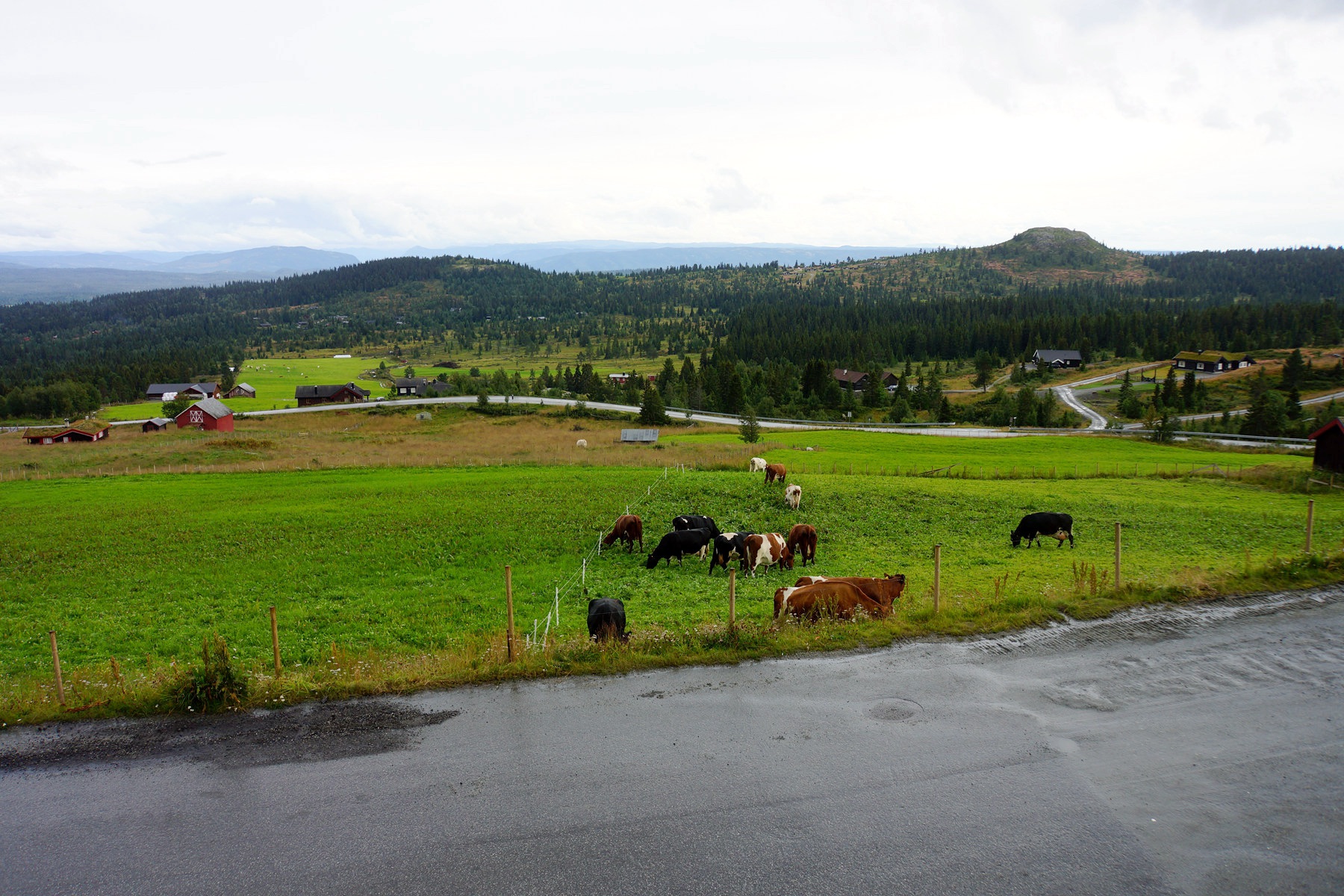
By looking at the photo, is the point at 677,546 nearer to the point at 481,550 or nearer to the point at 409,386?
the point at 481,550

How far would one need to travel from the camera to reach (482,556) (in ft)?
86.2

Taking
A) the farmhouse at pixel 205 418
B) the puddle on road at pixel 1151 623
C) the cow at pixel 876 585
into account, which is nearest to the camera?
the puddle on road at pixel 1151 623

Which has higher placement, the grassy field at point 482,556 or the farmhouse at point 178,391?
the farmhouse at point 178,391

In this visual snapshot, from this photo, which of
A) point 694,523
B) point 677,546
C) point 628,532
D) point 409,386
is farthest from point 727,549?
point 409,386

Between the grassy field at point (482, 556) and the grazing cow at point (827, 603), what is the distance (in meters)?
0.67

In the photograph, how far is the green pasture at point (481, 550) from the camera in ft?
61.0

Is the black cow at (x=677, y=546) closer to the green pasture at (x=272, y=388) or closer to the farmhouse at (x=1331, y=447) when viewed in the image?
the farmhouse at (x=1331, y=447)

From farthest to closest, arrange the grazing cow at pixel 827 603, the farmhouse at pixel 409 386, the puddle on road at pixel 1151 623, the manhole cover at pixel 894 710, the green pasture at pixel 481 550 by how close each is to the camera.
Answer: the farmhouse at pixel 409 386 < the green pasture at pixel 481 550 < the grazing cow at pixel 827 603 < the puddle on road at pixel 1151 623 < the manhole cover at pixel 894 710

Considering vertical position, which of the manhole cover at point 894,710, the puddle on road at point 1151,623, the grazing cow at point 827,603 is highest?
the grazing cow at point 827,603

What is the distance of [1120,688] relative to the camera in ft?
44.9

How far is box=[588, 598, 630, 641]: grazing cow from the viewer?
16297 mm

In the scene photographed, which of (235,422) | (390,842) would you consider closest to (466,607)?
(390,842)

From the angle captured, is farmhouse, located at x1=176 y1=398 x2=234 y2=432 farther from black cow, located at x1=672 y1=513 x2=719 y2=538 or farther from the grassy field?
black cow, located at x1=672 y1=513 x2=719 y2=538

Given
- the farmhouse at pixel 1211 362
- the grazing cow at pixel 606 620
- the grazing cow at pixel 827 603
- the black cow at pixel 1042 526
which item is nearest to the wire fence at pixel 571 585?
the grazing cow at pixel 606 620
